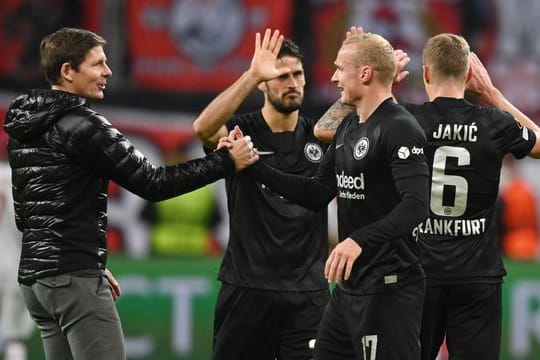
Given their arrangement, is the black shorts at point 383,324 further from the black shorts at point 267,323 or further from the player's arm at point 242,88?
the player's arm at point 242,88

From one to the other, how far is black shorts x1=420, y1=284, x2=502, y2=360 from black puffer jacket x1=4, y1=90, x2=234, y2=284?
1.60m

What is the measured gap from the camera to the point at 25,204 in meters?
6.05

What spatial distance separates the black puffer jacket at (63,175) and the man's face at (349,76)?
0.99m

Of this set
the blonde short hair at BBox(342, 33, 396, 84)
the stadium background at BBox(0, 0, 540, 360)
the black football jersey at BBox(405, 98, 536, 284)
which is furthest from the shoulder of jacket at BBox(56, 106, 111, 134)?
the stadium background at BBox(0, 0, 540, 360)

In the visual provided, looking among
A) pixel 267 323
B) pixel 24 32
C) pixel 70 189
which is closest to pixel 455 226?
pixel 267 323

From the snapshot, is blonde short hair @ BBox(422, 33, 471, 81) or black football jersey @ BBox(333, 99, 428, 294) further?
blonde short hair @ BBox(422, 33, 471, 81)

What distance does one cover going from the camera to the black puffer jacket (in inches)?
234

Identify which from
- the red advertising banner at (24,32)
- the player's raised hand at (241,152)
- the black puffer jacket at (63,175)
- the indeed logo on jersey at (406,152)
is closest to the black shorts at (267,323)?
the player's raised hand at (241,152)

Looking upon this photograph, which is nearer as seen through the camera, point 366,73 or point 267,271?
point 366,73

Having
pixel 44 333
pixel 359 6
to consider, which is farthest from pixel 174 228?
pixel 44 333

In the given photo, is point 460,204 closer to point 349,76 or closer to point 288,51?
point 349,76

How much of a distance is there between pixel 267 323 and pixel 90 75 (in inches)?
70.6

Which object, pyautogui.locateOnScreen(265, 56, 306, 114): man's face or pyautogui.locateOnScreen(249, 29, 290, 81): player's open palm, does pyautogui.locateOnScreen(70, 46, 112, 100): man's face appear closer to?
pyautogui.locateOnScreen(249, 29, 290, 81): player's open palm

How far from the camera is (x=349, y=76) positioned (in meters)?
6.12
